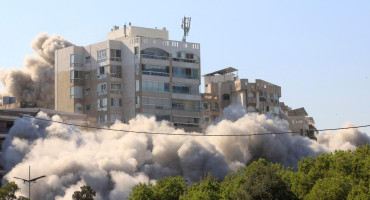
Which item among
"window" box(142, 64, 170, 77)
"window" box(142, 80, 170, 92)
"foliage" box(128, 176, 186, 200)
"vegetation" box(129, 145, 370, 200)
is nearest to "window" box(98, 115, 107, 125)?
"window" box(142, 80, 170, 92)

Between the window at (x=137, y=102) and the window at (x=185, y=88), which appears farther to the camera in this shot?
the window at (x=185, y=88)

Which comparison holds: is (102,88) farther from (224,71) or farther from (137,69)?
(224,71)

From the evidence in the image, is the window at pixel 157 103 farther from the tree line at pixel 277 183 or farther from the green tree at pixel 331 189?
the green tree at pixel 331 189

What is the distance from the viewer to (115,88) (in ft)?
443

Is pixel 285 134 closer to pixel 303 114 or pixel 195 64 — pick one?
pixel 195 64

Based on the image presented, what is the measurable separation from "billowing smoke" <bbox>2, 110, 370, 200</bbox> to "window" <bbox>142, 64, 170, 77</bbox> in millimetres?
7942

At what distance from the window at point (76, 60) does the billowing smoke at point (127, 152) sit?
13290mm

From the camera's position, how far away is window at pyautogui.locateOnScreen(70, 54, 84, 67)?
139500 mm

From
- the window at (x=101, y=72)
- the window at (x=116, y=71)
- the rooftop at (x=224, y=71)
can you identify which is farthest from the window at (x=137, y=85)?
the rooftop at (x=224, y=71)

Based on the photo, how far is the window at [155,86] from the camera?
13275 centimetres

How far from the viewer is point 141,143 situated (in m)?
128

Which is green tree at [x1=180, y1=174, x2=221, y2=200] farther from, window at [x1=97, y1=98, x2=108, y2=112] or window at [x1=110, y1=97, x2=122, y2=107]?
window at [x1=97, y1=98, x2=108, y2=112]

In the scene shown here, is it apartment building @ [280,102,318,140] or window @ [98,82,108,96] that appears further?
apartment building @ [280,102,318,140]

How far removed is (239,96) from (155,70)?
23960 millimetres
